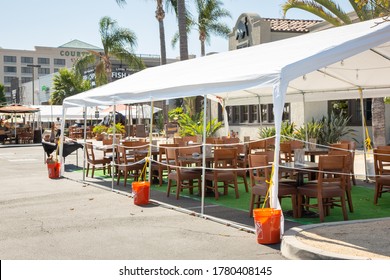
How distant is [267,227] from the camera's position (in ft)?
23.3

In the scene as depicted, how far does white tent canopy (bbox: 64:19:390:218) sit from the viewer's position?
25.7 ft

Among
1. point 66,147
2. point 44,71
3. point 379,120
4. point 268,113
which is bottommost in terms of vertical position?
point 66,147

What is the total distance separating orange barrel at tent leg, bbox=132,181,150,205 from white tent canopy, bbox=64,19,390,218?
175cm

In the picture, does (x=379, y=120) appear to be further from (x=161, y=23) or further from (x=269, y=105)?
(x=161, y=23)

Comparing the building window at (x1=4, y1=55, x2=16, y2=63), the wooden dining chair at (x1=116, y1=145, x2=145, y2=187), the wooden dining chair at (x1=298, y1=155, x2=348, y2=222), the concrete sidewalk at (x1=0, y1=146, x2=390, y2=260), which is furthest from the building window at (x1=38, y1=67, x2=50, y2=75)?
the wooden dining chair at (x1=298, y1=155, x2=348, y2=222)

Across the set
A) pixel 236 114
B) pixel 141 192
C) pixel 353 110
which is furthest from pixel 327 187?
pixel 236 114

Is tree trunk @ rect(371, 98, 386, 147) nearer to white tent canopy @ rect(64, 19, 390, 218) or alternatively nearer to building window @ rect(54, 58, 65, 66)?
white tent canopy @ rect(64, 19, 390, 218)

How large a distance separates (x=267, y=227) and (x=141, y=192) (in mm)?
3941

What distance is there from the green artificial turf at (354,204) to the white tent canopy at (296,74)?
75.2 inches

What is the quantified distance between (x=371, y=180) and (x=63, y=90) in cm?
6095

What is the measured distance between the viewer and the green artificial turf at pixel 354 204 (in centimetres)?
889

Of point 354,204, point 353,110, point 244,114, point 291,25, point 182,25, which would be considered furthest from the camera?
point 244,114

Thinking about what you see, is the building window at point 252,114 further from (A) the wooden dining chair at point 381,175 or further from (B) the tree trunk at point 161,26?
(A) the wooden dining chair at point 381,175

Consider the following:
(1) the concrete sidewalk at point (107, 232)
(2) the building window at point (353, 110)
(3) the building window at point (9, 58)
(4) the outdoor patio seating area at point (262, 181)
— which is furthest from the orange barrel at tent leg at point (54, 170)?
(3) the building window at point (9, 58)
